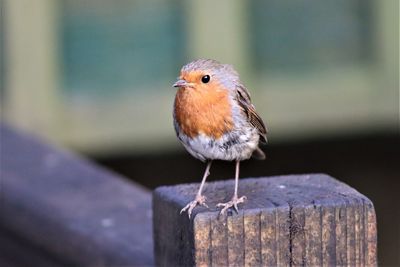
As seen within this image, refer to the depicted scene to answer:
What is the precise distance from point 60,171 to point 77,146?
2464 millimetres

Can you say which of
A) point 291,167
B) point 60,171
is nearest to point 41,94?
point 291,167

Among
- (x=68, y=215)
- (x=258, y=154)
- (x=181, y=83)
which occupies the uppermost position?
(x=181, y=83)

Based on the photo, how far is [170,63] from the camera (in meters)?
5.36

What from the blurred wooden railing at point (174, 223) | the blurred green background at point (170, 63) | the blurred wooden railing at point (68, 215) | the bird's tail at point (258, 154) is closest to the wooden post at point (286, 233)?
the blurred wooden railing at point (174, 223)

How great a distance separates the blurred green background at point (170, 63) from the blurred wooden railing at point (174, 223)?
7.53ft

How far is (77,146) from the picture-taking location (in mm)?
5312

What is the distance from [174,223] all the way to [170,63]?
362 centimetres

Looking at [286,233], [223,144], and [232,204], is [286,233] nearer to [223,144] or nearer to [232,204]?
[232,204]

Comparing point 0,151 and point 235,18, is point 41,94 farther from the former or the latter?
point 0,151

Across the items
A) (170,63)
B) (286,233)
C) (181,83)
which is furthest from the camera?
(170,63)

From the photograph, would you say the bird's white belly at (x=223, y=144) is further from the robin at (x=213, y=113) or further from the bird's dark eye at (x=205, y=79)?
the bird's dark eye at (x=205, y=79)

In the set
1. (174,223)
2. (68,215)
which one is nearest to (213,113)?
(68,215)

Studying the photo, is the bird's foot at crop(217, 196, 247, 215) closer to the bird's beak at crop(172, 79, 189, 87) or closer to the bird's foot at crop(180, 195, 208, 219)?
the bird's foot at crop(180, 195, 208, 219)

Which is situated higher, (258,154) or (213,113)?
(213,113)
